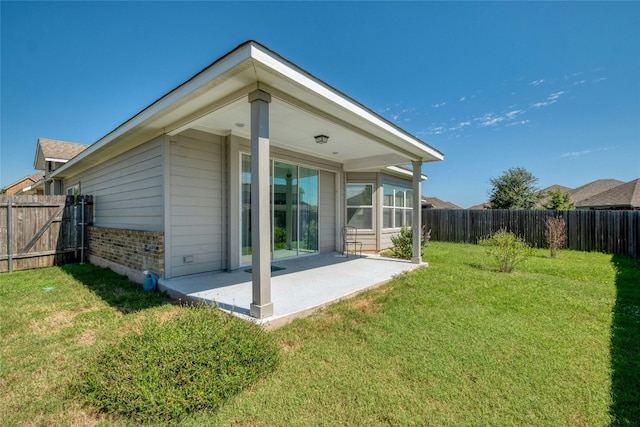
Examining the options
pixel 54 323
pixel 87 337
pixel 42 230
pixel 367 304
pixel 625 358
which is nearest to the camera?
pixel 625 358

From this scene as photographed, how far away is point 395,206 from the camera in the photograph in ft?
33.4

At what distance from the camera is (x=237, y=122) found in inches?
186

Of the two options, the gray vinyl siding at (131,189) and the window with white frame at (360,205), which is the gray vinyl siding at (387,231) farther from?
the gray vinyl siding at (131,189)

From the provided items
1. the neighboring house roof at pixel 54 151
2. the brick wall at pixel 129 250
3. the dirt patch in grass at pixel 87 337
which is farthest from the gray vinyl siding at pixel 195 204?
the neighboring house roof at pixel 54 151

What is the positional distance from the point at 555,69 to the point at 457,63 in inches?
111

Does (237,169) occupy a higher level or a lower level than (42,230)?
higher

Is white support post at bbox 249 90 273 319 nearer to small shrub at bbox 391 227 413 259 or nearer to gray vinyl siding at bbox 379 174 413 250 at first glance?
small shrub at bbox 391 227 413 259

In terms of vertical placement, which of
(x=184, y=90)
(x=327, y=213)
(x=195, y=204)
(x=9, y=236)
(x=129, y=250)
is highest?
(x=184, y=90)

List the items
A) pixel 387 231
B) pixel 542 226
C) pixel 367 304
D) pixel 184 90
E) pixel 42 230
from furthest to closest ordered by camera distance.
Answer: pixel 542 226, pixel 387 231, pixel 42 230, pixel 367 304, pixel 184 90

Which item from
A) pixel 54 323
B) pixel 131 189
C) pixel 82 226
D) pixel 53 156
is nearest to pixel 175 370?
pixel 54 323

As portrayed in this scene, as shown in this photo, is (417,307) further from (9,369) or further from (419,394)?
(9,369)

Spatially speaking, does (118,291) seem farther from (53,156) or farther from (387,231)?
(53,156)

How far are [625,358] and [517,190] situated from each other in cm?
1926

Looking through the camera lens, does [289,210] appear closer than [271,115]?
No
